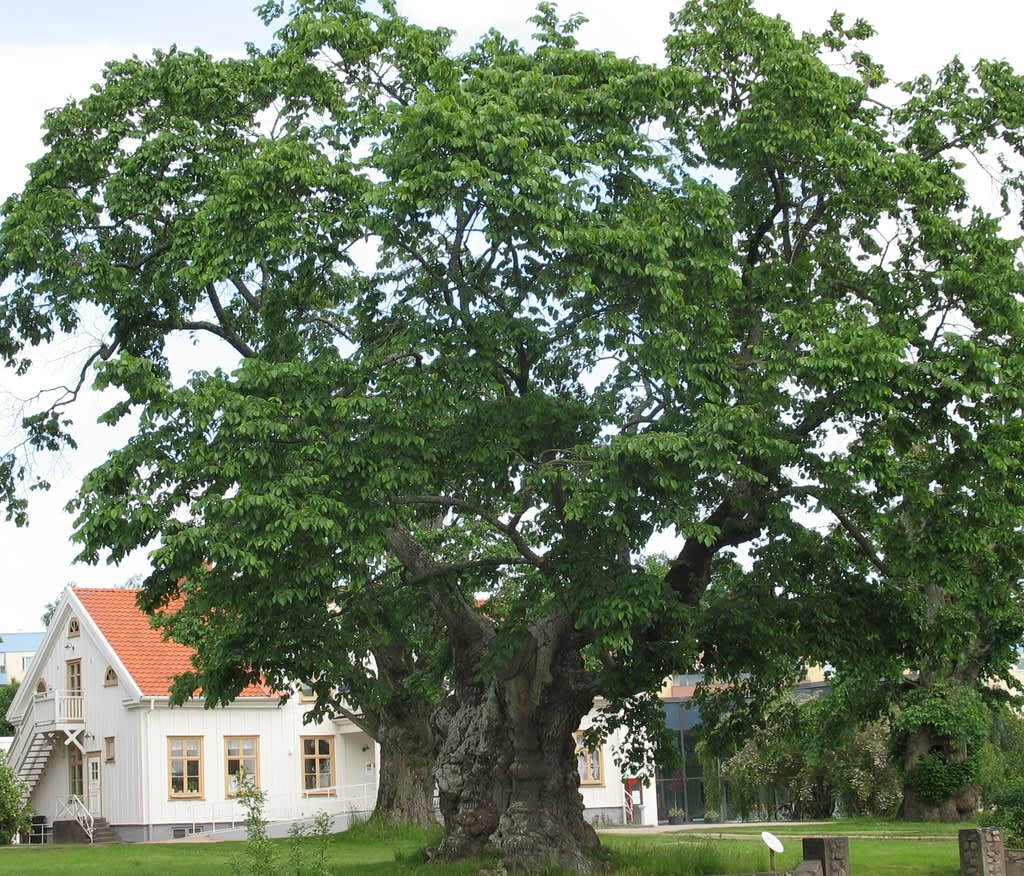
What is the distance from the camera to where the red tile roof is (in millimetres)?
41188

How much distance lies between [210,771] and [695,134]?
93.2ft

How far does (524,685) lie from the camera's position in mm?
21297

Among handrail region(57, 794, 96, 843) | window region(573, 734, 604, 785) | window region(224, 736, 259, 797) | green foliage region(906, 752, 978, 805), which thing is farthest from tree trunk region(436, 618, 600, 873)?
window region(573, 734, 604, 785)

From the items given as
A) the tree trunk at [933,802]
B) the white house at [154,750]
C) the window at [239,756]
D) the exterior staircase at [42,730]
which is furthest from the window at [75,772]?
the tree trunk at [933,802]

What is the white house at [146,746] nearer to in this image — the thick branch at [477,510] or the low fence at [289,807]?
the low fence at [289,807]

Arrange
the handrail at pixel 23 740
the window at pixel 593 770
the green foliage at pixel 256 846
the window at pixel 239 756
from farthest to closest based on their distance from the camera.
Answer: the window at pixel 593 770, the handrail at pixel 23 740, the window at pixel 239 756, the green foliage at pixel 256 846

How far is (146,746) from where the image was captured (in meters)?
40.3

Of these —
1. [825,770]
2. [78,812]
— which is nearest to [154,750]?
[78,812]

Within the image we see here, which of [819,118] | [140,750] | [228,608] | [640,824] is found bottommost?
[640,824]

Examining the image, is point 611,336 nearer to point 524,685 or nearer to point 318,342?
→ point 318,342

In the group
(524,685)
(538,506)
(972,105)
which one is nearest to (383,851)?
(524,685)

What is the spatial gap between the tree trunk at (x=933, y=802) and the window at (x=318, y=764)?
1776cm

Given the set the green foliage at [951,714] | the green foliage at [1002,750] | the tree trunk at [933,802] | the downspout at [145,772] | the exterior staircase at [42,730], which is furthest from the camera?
the exterior staircase at [42,730]

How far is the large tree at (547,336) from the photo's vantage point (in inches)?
651
